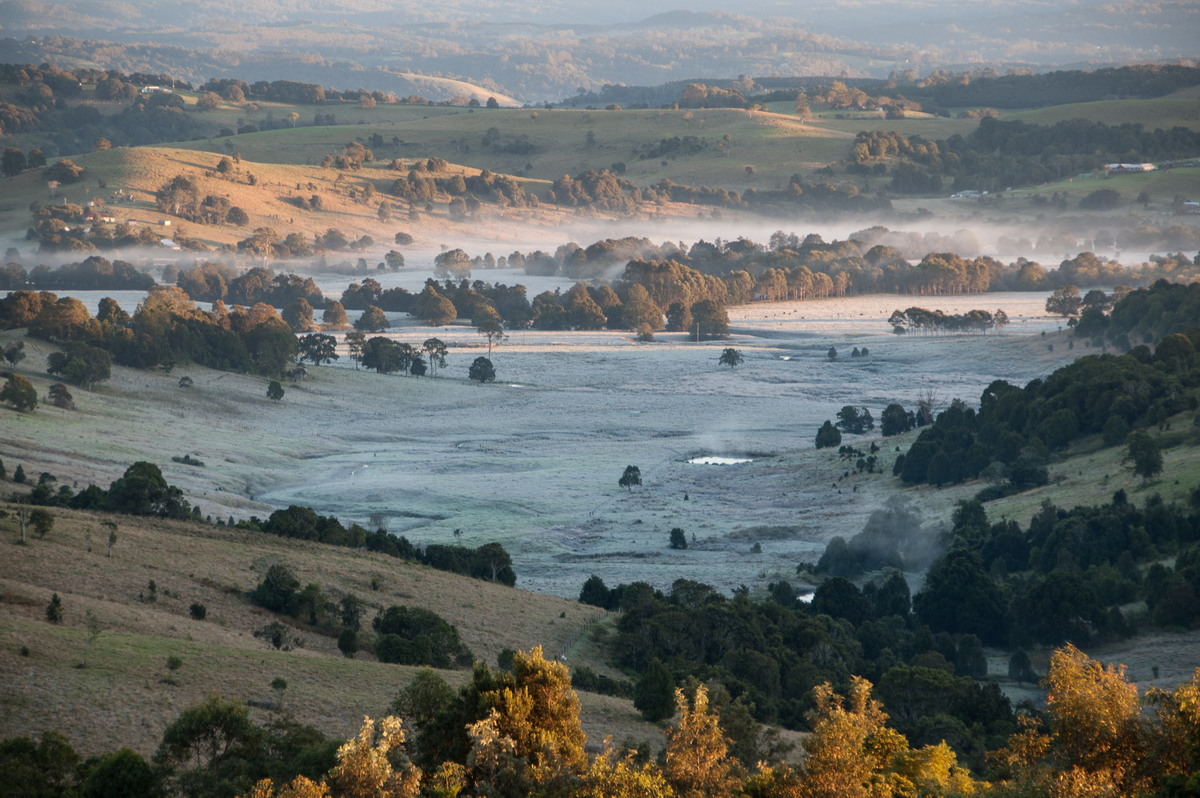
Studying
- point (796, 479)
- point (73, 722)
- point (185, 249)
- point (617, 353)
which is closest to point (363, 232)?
point (185, 249)

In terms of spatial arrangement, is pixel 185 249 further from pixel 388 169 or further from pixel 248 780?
pixel 248 780

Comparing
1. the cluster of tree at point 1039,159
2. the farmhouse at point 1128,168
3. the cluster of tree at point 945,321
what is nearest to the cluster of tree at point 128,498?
the cluster of tree at point 945,321

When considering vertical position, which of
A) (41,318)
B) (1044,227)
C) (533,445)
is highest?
(1044,227)

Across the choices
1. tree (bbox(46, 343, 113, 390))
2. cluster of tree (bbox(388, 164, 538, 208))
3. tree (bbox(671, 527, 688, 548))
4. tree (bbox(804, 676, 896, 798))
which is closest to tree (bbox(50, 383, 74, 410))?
tree (bbox(46, 343, 113, 390))

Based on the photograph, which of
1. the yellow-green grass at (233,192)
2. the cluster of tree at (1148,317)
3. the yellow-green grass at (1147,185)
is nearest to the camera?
the cluster of tree at (1148,317)

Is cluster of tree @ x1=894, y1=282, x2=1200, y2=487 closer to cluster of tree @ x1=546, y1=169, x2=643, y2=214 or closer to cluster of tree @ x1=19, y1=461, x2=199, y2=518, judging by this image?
cluster of tree @ x1=19, y1=461, x2=199, y2=518

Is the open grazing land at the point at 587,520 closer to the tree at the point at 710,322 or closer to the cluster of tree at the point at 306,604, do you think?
the cluster of tree at the point at 306,604

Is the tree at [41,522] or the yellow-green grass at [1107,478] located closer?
the tree at [41,522]
